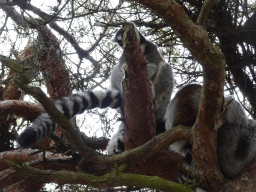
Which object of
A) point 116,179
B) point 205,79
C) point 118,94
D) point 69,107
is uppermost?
point 118,94

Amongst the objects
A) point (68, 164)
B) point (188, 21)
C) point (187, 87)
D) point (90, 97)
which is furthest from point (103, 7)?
point (188, 21)

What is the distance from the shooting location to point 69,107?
369cm

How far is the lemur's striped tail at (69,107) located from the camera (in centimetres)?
254

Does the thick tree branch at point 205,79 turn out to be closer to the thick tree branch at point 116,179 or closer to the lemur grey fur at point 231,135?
the lemur grey fur at point 231,135

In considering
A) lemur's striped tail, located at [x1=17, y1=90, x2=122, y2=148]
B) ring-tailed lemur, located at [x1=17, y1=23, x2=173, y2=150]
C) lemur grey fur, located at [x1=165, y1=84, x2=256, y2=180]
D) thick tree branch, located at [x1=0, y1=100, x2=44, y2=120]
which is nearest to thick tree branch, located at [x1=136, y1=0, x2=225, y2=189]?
lemur grey fur, located at [x1=165, y1=84, x2=256, y2=180]

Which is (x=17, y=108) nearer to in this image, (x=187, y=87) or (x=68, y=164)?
(x=68, y=164)

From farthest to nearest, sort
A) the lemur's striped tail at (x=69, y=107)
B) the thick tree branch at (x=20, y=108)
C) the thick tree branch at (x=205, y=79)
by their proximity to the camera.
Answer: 1. the thick tree branch at (x=20, y=108)
2. the lemur's striped tail at (x=69, y=107)
3. the thick tree branch at (x=205, y=79)

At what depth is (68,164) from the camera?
3.25 meters

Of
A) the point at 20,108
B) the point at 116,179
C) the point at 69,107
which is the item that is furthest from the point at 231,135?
the point at 20,108

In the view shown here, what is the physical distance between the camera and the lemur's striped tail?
2.54 metres

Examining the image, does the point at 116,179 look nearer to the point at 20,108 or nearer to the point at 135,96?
the point at 135,96

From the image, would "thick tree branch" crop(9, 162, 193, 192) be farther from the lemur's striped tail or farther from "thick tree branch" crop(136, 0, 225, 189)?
the lemur's striped tail

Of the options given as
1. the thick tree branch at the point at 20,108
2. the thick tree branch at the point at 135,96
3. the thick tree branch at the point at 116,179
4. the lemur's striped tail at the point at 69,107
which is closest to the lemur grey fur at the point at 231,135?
the thick tree branch at the point at 135,96

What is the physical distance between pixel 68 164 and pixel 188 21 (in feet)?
7.56
